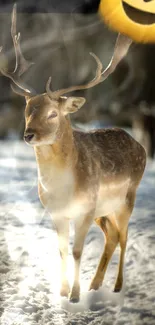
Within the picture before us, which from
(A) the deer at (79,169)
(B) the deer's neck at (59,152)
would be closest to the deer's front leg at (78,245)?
(A) the deer at (79,169)

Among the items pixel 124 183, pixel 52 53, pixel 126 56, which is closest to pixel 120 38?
pixel 126 56

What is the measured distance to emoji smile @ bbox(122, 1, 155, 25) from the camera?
0.97m

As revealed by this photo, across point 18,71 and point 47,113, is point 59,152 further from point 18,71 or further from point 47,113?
point 18,71

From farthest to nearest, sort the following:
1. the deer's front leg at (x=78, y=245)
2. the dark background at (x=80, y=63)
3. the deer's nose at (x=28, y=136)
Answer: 1. the dark background at (x=80, y=63)
2. the deer's front leg at (x=78, y=245)
3. the deer's nose at (x=28, y=136)

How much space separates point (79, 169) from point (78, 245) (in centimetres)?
14

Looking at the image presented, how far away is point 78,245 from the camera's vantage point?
93cm

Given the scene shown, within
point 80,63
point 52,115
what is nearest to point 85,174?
point 52,115

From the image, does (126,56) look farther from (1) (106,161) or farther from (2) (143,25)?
(1) (106,161)

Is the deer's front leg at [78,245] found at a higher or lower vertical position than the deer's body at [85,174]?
lower

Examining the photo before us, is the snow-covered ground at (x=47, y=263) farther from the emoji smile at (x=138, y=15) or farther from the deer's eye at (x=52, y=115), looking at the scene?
the emoji smile at (x=138, y=15)

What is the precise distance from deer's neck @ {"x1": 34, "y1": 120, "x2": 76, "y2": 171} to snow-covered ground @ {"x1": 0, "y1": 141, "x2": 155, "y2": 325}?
12 cm

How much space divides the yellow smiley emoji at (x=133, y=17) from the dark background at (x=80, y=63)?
0.09 ft

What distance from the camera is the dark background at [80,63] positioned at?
3.41ft

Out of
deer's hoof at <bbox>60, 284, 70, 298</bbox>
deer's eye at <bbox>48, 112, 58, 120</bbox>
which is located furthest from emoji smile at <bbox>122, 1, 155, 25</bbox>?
deer's hoof at <bbox>60, 284, 70, 298</bbox>
